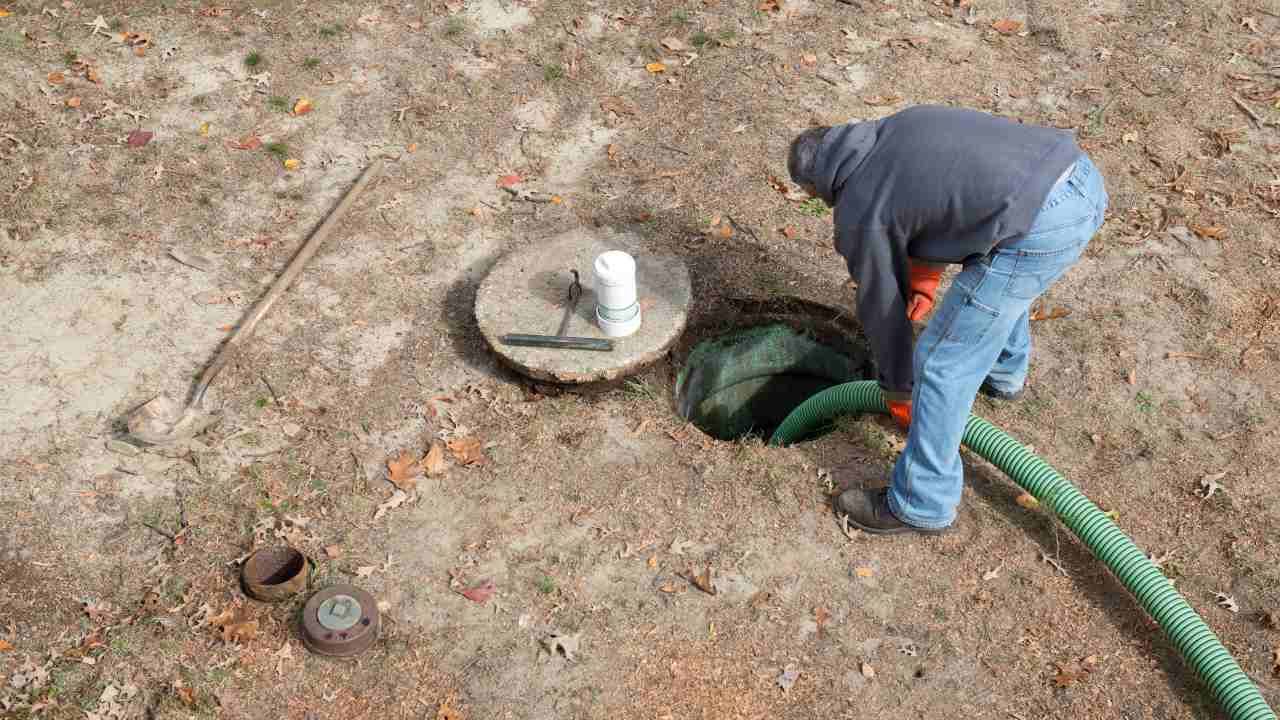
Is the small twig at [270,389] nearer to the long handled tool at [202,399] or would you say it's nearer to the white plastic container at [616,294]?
the long handled tool at [202,399]

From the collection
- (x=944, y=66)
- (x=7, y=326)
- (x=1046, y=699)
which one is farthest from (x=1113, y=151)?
(x=7, y=326)

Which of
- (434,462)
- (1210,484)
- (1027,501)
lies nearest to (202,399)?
(434,462)

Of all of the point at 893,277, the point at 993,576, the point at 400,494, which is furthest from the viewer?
the point at 400,494

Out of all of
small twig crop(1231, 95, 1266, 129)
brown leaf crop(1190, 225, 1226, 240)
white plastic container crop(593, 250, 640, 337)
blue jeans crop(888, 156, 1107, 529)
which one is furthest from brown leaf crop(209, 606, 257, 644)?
small twig crop(1231, 95, 1266, 129)

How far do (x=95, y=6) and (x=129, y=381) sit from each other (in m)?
4.72

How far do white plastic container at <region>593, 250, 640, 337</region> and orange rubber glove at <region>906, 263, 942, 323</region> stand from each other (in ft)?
4.73

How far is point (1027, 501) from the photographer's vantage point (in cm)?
524

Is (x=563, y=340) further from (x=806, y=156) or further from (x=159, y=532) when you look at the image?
(x=159, y=532)

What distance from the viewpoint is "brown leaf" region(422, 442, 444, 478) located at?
536 centimetres

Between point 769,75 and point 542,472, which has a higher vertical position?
point 769,75

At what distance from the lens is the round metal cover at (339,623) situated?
4559 millimetres

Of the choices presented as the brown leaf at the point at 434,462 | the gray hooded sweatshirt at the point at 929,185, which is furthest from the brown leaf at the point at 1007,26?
the brown leaf at the point at 434,462

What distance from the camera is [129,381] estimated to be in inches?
230

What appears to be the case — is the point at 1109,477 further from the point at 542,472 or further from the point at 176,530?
the point at 176,530
